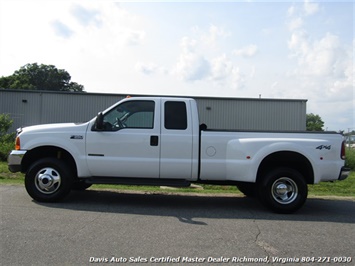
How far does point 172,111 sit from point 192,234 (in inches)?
106

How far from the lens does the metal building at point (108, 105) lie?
30.1 metres

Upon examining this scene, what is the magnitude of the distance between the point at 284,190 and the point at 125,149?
3.17 metres

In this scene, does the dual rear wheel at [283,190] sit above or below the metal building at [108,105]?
below

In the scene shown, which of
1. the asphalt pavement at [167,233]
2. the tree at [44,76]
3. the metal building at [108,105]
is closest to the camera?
the asphalt pavement at [167,233]

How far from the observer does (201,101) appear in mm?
30453

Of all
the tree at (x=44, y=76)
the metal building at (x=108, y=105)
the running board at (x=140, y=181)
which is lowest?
the running board at (x=140, y=181)

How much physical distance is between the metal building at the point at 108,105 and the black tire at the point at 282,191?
23.2 m

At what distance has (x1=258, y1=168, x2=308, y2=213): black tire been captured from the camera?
687 centimetres

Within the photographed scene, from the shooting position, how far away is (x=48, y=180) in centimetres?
705

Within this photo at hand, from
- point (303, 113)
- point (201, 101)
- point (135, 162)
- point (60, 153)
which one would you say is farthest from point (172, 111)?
point (303, 113)

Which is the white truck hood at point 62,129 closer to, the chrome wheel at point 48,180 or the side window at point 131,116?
the side window at point 131,116

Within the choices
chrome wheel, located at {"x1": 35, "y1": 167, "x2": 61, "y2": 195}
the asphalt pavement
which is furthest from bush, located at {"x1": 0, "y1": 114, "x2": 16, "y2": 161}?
chrome wheel, located at {"x1": 35, "y1": 167, "x2": 61, "y2": 195}

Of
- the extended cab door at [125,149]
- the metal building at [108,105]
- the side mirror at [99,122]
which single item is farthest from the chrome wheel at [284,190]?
the metal building at [108,105]

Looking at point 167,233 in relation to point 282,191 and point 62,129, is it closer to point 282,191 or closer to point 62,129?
point 282,191
